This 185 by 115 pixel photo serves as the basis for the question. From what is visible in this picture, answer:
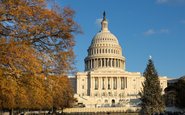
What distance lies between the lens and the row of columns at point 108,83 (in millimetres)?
175125

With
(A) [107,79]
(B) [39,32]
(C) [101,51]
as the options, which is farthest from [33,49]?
(C) [101,51]

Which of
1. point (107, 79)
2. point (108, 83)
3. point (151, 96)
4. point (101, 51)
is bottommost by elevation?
point (151, 96)

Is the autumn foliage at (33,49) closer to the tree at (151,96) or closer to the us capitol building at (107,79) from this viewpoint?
the tree at (151,96)

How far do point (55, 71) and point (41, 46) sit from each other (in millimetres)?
1844

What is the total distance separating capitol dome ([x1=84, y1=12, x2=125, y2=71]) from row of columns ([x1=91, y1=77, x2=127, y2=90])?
743 cm

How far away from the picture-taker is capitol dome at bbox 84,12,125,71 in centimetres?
18362

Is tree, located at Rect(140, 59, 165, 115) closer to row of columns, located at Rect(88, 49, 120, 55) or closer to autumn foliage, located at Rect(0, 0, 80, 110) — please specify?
autumn foliage, located at Rect(0, 0, 80, 110)

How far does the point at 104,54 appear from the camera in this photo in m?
184

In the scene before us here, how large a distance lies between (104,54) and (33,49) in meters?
163

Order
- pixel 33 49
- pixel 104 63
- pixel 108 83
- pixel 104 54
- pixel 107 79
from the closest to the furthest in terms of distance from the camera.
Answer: pixel 33 49 → pixel 107 79 → pixel 108 83 → pixel 104 54 → pixel 104 63

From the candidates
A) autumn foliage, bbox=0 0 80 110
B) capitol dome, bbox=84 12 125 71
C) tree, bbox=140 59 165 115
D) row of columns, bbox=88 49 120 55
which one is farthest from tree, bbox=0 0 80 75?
row of columns, bbox=88 49 120 55

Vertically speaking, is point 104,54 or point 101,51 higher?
point 101,51

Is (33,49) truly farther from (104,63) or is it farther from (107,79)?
(104,63)

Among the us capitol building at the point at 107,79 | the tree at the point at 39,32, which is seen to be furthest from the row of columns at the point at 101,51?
the tree at the point at 39,32
